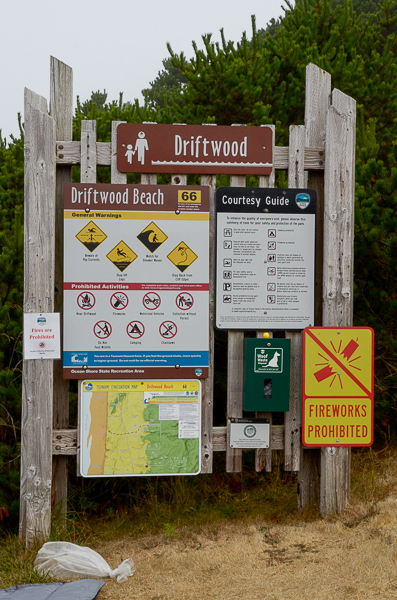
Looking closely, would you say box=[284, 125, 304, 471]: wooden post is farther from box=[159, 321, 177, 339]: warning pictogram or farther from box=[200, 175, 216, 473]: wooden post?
box=[159, 321, 177, 339]: warning pictogram

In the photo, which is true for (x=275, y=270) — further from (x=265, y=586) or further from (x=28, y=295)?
(x=265, y=586)

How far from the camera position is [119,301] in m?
3.58

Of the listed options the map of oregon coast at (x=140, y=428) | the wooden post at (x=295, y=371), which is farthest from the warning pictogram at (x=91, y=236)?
the wooden post at (x=295, y=371)

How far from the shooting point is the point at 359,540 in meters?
3.19

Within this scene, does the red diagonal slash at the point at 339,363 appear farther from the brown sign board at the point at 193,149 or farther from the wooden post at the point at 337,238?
the brown sign board at the point at 193,149

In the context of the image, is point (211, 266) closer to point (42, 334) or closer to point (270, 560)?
point (42, 334)

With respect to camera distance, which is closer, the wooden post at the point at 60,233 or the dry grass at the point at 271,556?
the dry grass at the point at 271,556

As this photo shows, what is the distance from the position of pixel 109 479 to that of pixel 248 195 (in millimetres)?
2628

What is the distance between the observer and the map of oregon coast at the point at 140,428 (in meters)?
3.57

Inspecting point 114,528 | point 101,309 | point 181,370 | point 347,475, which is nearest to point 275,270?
point 181,370

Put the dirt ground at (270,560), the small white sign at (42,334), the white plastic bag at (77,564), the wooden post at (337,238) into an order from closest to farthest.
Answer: the dirt ground at (270,560), the white plastic bag at (77,564), the small white sign at (42,334), the wooden post at (337,238)

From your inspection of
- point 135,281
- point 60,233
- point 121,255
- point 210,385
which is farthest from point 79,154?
point 210,385

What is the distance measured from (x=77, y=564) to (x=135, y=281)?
1734 millimetres

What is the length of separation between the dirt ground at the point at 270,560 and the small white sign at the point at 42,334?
4.32 feet
